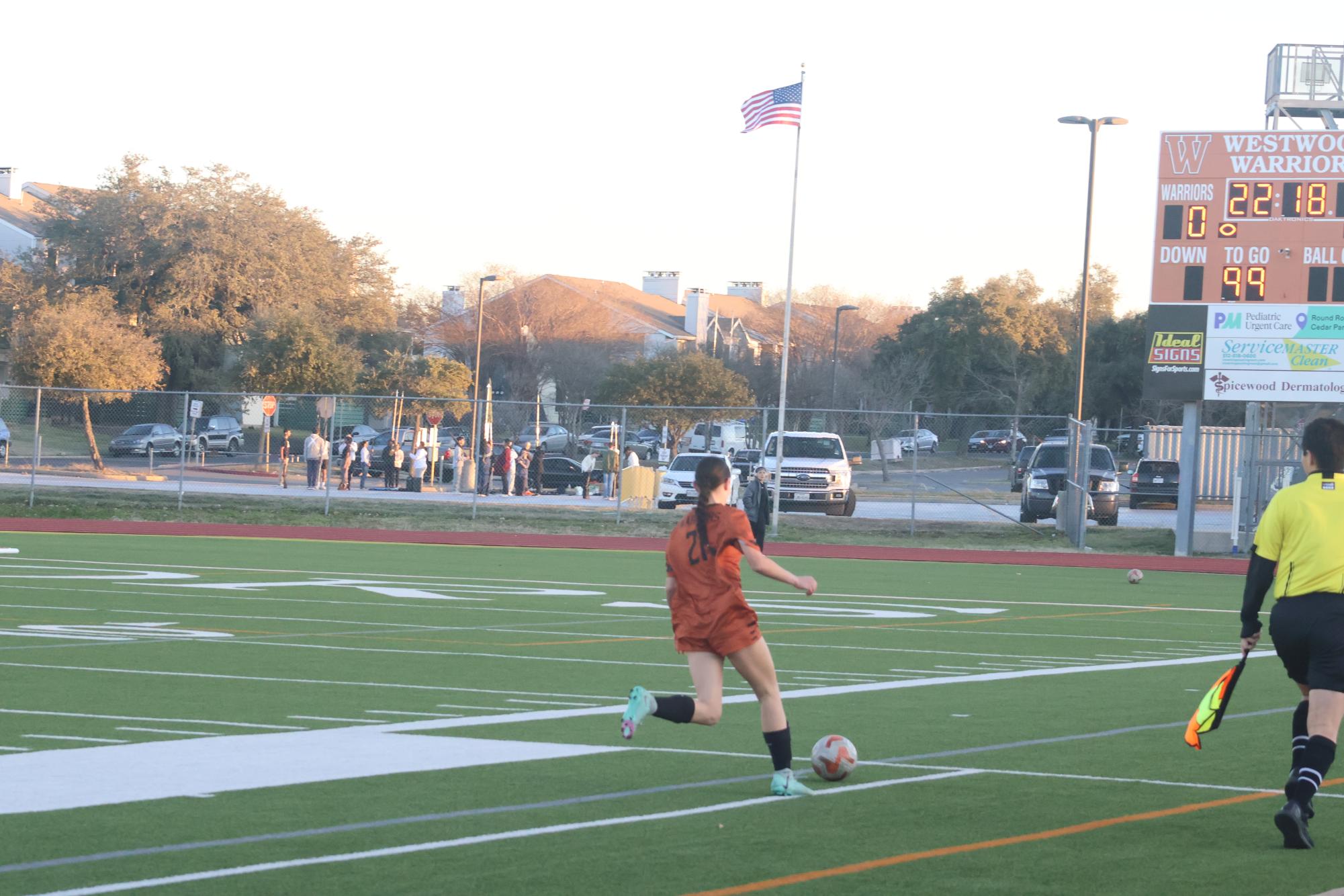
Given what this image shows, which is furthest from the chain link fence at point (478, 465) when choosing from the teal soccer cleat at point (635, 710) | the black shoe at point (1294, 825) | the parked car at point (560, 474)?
the black shoe at point (1294, 825)

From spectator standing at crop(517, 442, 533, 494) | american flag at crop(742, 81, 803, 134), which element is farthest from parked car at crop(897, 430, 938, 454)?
american flag at crop(742, 81, 803, 134)

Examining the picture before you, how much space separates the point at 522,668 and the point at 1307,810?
721cm

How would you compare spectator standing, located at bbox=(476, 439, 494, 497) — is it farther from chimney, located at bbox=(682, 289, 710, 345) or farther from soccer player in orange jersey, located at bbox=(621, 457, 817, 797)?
chimney, located at bbox=(682, 289, 710, 345)

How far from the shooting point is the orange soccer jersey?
786 centimetres

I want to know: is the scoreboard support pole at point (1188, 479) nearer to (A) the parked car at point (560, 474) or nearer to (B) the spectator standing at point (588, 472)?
(B) the spectator standing at point (588, 472)

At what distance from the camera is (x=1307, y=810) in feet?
23.0

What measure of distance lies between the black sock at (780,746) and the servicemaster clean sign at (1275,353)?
Answer: 23.7 meters

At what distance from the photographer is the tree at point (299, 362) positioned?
2352 inches

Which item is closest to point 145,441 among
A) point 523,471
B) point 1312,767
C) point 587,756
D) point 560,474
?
point 560,474

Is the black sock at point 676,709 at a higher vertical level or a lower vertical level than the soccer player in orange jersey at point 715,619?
lower

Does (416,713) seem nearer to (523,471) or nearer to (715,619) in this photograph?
(715,619)

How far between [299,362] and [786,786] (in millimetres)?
53863

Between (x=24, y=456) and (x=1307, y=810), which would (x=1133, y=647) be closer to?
(x=1307, y=810)

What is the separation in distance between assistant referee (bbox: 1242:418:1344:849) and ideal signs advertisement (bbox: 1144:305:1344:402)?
75.7 ft
